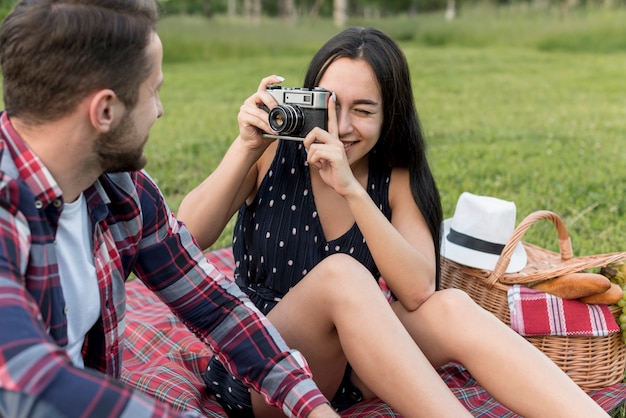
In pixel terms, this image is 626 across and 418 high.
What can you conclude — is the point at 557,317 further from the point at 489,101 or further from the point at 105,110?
the point at 489,101

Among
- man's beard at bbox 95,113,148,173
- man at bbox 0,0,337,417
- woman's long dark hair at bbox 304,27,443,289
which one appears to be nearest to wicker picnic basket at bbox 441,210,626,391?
woman's long dark hair at bbox 304,27,443,289

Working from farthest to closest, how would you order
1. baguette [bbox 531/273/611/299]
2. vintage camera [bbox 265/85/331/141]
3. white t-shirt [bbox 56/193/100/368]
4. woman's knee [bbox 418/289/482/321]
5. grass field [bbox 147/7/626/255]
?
grass field [bbox 147/7/626/255], baguette [bbox 531/273/611/299], vintage camera [bbox 265/85/331/141], woman's knee [bbox 418/289/482/321], white t-shirt [bbox 56/193/100/368]

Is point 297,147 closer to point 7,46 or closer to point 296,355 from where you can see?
point 296,355

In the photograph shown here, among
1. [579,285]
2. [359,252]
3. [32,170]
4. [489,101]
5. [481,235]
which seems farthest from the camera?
[489,101]

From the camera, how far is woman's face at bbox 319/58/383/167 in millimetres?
2256

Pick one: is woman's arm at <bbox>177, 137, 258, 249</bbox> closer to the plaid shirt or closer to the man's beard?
the plaid shirt

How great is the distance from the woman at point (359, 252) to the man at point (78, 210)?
0.29m

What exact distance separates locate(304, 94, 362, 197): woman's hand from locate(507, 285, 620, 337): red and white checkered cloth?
0.77 metres

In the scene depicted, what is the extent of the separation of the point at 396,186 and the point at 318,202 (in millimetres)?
248

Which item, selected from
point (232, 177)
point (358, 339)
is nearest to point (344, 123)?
point (232, 177)

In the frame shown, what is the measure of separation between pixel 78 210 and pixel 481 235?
1615mm

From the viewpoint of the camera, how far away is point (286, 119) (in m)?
2.21

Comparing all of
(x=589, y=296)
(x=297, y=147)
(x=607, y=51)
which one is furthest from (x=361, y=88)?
(x=607, y=51)

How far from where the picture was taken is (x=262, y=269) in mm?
2387
